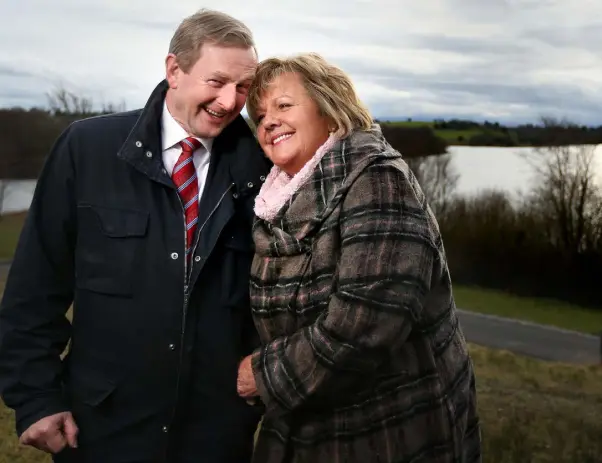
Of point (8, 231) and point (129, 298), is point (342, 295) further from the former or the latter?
point (8, 231)

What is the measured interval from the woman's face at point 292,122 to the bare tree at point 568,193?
22.0 ft

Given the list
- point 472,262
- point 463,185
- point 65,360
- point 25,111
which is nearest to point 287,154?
point 65,360

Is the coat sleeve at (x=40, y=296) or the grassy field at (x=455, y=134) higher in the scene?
the grassy field at (x=455, y=134)

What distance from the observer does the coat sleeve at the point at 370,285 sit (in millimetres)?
1322

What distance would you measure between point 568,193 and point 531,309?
1.85m

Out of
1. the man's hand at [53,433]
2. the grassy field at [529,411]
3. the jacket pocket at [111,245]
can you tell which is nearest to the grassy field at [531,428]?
the grassy field at [529,411]

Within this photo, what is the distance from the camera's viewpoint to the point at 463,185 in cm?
751

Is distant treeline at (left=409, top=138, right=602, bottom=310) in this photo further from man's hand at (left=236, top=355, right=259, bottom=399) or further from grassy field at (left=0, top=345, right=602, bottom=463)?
man's hand at (left=236, top=355, right=259, bottom=399)

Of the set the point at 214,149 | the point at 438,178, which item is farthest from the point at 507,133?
the point at 214,149

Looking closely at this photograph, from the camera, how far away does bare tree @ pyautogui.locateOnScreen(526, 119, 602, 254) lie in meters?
7.84

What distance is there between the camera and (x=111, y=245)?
153 cm

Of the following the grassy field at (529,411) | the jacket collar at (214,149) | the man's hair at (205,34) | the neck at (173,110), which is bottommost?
the grassy field at (529,411)

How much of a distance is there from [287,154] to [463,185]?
6.27 m

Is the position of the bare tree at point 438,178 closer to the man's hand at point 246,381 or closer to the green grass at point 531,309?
the green grass at point 531,309
